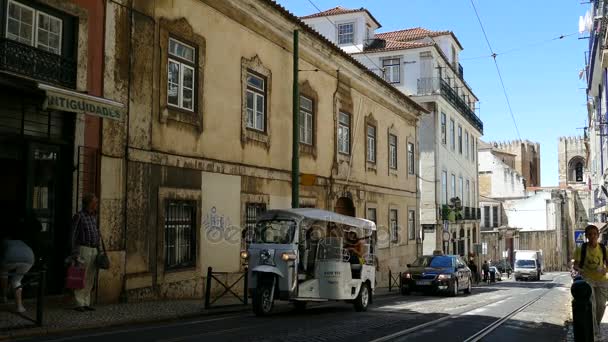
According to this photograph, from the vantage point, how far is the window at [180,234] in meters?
14.5

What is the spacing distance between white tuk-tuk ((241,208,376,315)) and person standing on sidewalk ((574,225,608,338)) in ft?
17.3

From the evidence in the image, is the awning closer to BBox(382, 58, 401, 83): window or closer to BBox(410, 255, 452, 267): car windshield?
BBox(410, 255, 452, 267): car windshield

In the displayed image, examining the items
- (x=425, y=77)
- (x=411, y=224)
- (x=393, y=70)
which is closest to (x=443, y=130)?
(x=425, y=77)

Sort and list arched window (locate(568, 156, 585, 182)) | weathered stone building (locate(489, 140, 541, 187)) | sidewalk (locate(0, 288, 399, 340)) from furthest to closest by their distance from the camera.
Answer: arched window (locate(568, 156, 585, 182)) < weathered stone building (locate(489, 140, 541, 187)) < sidewalk (locate(0, 288, 399, 340))

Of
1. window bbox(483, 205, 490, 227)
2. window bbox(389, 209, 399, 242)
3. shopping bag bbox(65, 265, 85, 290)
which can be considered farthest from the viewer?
window bbox(483, 205, 490, 227)

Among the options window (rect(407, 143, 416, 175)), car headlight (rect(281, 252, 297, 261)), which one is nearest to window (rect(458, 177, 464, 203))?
window (rect(407, 143, 416, 175))

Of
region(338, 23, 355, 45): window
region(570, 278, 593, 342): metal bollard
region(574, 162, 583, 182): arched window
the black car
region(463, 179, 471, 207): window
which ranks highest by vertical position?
region(338, 23, 355, 45): window

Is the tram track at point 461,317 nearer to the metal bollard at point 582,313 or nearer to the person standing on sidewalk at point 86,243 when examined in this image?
the metal bollard at point 582,313

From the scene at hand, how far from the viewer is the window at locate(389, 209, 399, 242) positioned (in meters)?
30.1

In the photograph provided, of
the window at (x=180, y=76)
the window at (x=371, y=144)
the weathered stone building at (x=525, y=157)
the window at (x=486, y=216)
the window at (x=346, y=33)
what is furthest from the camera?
the weathered stone building at (x=525, y=157)

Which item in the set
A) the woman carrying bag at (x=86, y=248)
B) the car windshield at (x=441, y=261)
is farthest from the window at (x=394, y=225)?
the woman carrying bag at (x=86, y=248)

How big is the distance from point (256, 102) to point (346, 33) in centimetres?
2162

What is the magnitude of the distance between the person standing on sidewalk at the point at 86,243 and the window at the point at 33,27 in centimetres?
299

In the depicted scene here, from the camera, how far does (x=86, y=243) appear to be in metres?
11.1
